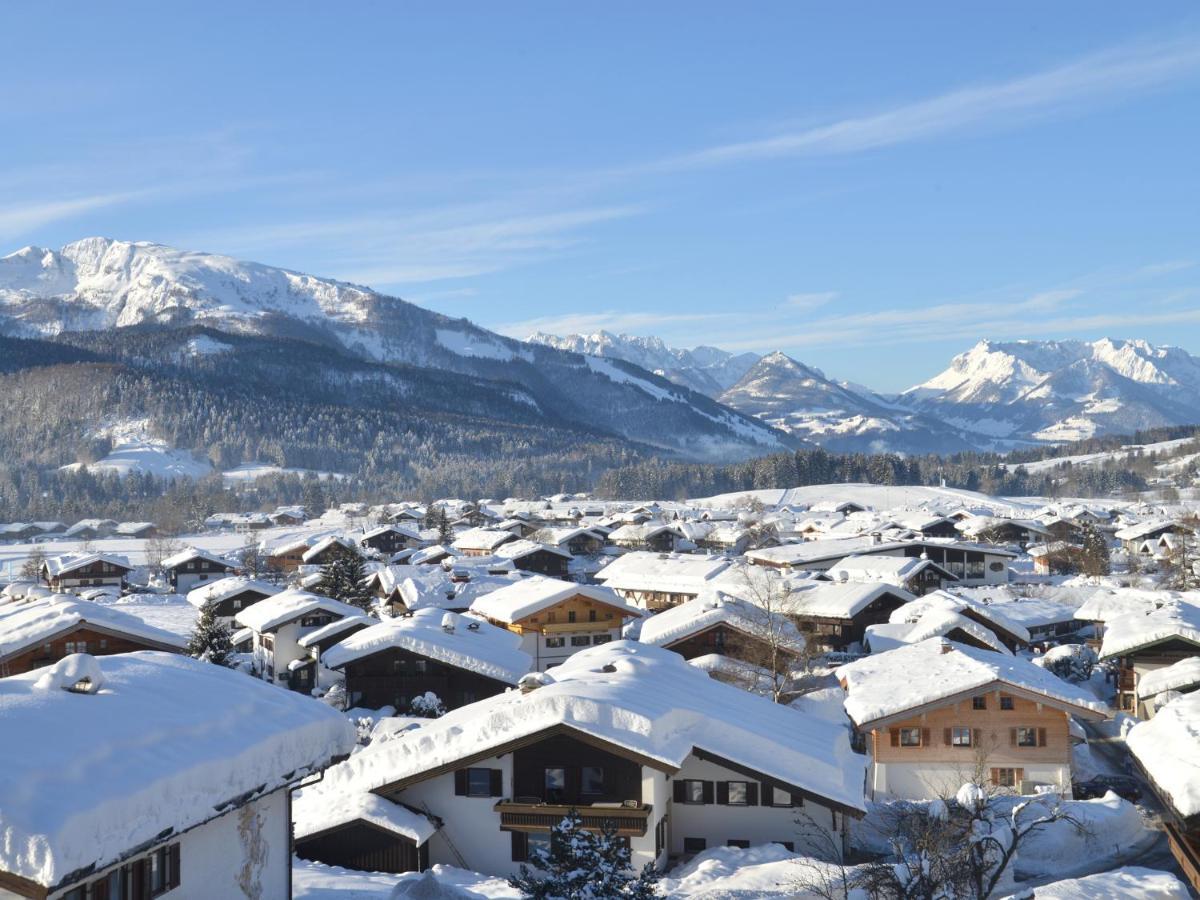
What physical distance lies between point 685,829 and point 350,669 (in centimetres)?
1799

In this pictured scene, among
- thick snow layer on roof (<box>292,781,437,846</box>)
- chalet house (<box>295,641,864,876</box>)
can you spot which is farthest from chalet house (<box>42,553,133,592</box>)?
chalet house (<box>295,641,864,876</box>)

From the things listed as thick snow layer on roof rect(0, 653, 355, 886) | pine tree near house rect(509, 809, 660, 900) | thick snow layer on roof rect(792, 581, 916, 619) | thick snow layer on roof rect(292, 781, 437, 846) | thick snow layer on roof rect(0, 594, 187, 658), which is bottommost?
thick snow layer on roof rect(792, 581, 916, 619)

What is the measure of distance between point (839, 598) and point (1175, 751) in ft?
112

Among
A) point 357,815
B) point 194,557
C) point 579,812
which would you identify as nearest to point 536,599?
point 357,815

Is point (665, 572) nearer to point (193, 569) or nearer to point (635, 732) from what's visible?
point (193, 569)

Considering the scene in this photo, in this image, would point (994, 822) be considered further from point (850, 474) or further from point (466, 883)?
point (850, 474)

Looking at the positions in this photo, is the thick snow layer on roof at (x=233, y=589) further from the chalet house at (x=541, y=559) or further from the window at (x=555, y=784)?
the window at (x=555, y=784)

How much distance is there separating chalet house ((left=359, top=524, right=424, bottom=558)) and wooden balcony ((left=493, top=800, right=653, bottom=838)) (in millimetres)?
78040

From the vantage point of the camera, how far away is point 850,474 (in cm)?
17300

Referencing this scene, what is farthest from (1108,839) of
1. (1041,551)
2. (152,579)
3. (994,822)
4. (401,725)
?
(152,579)

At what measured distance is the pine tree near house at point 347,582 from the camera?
51062 mm

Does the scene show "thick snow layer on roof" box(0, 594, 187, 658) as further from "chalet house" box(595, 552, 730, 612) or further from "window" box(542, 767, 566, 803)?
"chalet house" box(595, 552, 730, 612)

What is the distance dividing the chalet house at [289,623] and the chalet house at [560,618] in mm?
6612

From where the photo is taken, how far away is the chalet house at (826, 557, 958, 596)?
57.0 m
